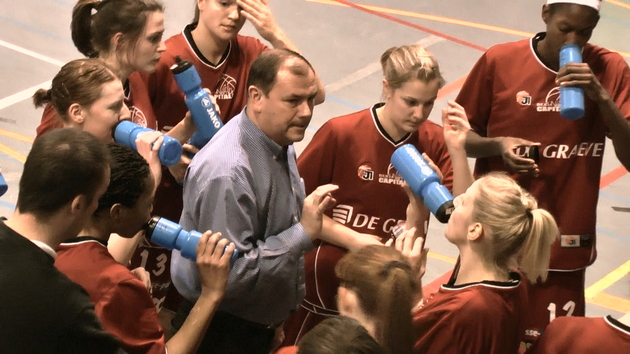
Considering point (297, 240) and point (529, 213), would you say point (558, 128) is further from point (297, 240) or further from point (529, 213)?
point (297, 240)

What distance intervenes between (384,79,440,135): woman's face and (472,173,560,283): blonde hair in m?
0.87

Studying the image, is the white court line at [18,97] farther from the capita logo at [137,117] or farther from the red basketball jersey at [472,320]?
the red basketball jersey at [472,320]

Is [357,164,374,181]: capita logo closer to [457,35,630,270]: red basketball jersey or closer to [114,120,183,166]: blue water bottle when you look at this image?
[457,35,630,270]: red basketball jersey

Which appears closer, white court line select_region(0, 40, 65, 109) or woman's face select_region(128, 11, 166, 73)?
woman's face select_region(128, 11, 166, 73)

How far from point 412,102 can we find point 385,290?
63.8 inches

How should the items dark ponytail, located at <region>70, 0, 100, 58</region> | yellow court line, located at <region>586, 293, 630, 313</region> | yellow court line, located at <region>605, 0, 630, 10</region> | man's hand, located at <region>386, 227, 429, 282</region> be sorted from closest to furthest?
man's hand, located at <region>386, 227, 429, 282</region> < dark ponytail, located at <region>70, 0, 100, 58</region> < yellow court line, located at <region>586, 293, 630, 313</region> < yellow court line, located at <region>605, 0, 630, 10</region>

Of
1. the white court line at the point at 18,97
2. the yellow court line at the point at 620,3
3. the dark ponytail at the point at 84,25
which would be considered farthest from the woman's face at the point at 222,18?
the yellow court line at the point at 620,3

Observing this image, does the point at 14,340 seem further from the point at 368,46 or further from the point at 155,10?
the point at 368,46

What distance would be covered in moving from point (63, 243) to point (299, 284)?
120 centimetres

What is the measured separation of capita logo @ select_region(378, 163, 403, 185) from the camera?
15.2 feet

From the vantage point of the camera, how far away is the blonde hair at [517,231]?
146 inches

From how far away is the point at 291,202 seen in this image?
4.20 m

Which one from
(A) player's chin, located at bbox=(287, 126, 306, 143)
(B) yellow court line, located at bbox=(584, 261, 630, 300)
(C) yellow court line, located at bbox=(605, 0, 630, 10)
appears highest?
(A) player's chin, located at bbox=(287, 126, 306, 143)

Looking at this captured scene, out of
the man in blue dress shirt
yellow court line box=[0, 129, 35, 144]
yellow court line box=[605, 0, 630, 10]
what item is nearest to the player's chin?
the man in blue dress shirt
